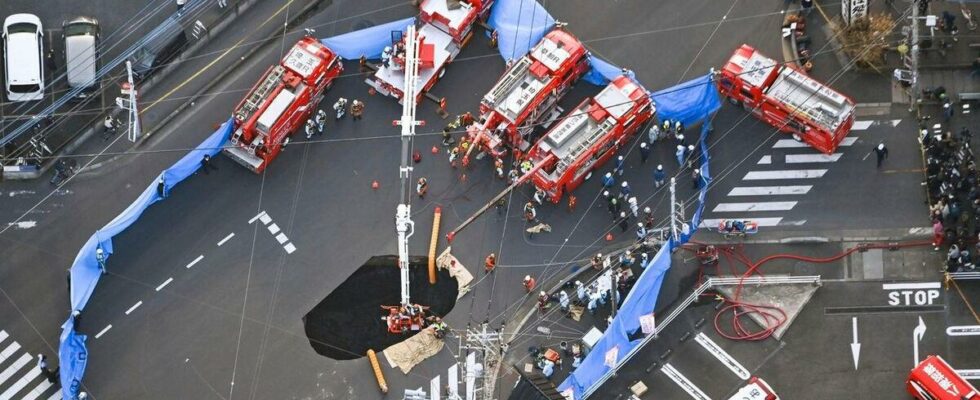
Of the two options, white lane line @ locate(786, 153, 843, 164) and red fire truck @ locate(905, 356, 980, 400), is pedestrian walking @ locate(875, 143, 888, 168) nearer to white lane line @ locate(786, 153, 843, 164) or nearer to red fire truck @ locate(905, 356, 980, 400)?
white lane line @ locate(786, 153, 843, 164)

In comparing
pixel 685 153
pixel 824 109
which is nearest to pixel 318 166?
pixel 685 153

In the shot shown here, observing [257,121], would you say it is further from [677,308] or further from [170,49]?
[677,308]

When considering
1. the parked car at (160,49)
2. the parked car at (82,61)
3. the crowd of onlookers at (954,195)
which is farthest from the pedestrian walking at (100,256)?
the crowd of onlookers at (954,195)

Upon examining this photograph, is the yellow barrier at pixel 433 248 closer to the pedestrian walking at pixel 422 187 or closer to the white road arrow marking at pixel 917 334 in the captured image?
the pedestrian walking at pixel 422 187

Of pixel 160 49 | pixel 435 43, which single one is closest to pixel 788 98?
pixel 435 43

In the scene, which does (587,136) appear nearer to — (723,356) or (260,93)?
(723,356)

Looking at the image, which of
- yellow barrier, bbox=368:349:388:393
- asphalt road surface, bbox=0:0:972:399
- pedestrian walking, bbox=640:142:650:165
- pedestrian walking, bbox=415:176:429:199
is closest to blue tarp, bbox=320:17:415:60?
asphalt road surface, bbox=0:0:972:399
